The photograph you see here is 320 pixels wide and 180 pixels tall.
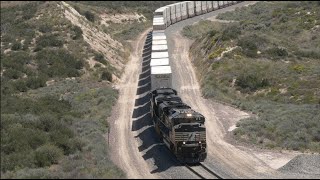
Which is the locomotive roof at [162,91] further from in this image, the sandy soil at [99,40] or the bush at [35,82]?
the sandy soil at [99,40]

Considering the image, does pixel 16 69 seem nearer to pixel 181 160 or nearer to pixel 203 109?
pixel 203 109

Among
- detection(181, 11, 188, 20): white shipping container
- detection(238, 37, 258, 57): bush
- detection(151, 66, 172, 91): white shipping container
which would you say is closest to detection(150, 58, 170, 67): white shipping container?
detection(151, 66, 172, 91): white shipping container

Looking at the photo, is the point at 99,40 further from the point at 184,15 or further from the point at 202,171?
the point at 202,171

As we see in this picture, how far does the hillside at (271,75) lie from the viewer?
3659cm

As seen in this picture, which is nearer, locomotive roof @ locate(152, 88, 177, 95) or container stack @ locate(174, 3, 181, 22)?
locomotive roof @ locate(152, 88, 177, 95)

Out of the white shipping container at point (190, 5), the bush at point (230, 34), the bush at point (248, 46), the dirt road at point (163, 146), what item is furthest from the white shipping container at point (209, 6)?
the dirt road at point (163, 146)

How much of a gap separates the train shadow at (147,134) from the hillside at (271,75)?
771 cm

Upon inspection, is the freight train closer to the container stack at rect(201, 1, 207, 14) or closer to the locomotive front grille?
the locomotive front grille

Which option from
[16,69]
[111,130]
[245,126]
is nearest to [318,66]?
[245,126]

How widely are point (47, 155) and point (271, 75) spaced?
111 ft

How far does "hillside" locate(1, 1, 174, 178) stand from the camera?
26.6 meters

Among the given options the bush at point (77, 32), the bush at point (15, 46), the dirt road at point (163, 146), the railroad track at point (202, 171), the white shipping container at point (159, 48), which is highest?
the bush at point (77, 32)

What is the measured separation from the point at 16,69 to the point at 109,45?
2285cm

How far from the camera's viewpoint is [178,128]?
96.1 feet
